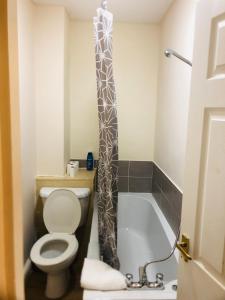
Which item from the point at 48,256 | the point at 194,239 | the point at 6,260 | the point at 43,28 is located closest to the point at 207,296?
A: the point at 194,239

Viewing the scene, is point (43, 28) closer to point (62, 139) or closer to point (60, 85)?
point (60, 85)

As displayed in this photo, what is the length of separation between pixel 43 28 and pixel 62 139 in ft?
3.59

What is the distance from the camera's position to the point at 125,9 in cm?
240

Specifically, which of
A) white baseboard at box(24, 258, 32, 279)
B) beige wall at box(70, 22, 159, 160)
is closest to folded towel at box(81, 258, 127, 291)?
white baseboard at box(24, 258, 32, 279)

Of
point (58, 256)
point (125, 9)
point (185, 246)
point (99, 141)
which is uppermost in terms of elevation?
point (125, 9)

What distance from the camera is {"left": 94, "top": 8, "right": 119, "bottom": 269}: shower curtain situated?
1.90 meters

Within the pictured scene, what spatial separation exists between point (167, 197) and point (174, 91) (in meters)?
0.98

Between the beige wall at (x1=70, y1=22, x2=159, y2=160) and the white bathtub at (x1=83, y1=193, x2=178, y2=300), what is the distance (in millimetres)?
584

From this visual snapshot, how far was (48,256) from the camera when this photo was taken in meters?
2.18

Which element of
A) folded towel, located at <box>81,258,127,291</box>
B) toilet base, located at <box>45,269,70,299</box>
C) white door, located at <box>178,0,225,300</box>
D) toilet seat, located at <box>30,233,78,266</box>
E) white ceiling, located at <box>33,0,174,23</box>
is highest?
white ceiling, located at <box>33,0,174,23</box>

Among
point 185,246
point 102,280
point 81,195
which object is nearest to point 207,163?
point 185,246

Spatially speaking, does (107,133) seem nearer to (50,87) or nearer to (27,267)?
(50,87)

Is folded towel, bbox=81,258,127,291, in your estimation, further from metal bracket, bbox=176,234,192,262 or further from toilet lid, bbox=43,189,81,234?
toilet lid, bbox=43,189,81,234

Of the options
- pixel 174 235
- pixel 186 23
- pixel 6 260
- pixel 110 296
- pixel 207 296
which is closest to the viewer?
pixel 6 260
